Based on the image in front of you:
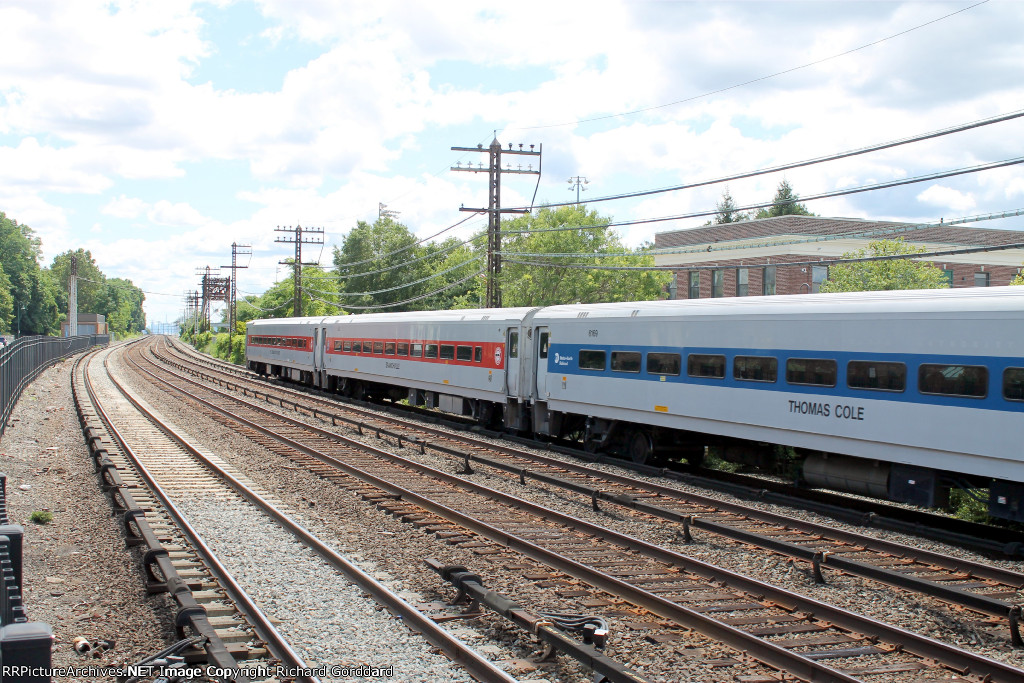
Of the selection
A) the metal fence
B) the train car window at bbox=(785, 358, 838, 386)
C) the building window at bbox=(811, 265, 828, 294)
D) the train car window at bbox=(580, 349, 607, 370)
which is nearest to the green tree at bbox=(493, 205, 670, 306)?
the building window at bbox=(811, 265, 828, 294)

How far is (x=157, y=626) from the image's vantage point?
729 centimetres

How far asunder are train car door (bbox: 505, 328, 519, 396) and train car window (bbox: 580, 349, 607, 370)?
9.21 ft

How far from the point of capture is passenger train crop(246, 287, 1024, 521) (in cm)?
1072

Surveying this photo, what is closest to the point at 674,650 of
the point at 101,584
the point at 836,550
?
the point at 836,550

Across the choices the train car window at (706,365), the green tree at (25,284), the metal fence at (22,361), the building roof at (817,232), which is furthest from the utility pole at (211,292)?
the train car window at (706,365)

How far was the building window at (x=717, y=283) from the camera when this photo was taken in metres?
40.5

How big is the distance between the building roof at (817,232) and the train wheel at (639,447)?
22157 mm

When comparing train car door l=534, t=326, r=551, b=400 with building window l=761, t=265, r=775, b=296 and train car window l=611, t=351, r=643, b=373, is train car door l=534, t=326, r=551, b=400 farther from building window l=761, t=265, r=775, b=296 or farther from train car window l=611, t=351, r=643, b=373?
building window l=761, t=265, r=775, b=296

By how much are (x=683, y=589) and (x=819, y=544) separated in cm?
283

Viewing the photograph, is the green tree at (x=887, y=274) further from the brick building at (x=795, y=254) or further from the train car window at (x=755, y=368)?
the train car window at (x=755, y=368)

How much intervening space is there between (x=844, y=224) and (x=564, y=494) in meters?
31.8

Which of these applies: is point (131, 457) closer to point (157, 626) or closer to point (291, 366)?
point (157, 626)

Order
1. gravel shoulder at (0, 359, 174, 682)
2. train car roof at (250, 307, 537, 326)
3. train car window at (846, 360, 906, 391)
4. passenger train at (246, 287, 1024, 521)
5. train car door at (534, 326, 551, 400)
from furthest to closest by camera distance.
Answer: train car roof at (250, 307, 537, 326) → train car door at (534, 326, 551, 400) → train car window at (846, 360, 906, 391) → passenger train at (246, 287, 1024, 521) → gravel shoulder at (0, 359, 174, 682)

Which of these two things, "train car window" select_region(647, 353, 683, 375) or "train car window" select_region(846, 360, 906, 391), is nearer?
"train car window" select_region(846, 360, 906, 391)
